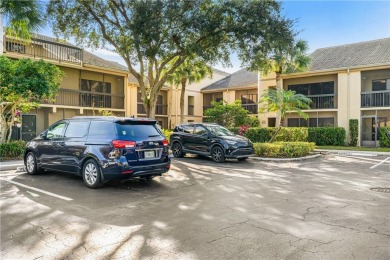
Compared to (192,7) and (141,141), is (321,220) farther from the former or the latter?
(192,7)

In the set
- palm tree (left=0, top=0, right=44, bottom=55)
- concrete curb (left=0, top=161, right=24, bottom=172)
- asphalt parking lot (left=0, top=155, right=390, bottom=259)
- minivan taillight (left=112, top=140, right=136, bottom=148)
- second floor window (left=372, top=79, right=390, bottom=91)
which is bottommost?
asphalt parking lot (left=0, top=155, right=390, bottom=259)

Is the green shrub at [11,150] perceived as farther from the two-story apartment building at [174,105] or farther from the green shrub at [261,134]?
Result: the two-story apartment building at [174,105]

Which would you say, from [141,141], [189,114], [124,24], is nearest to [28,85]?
[124,24]

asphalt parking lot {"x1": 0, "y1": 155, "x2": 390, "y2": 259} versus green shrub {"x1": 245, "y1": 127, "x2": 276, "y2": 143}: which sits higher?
green shrub {"x1": 245, "y1": 127, "x2": 276, "y2": 143}

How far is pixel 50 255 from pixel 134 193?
11.7 feet

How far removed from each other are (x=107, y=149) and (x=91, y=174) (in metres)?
0.86

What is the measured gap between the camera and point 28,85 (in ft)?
41.8

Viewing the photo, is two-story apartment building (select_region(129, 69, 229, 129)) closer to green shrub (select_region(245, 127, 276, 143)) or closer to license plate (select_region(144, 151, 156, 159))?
green shrub (select_region(245, 127, 276, 143))

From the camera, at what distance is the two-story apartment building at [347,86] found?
80.4ft

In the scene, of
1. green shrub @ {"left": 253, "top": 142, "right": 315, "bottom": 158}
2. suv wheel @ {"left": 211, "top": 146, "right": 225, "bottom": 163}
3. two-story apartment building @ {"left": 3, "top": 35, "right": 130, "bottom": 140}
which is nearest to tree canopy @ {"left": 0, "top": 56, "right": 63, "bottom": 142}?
two-story apartment building @ {"left": 3, "top": 35, "right": 130, "bottom": 140}

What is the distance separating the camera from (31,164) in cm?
973

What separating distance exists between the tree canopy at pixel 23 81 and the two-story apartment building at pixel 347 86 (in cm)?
1713

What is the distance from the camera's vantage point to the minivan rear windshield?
25.3 feet

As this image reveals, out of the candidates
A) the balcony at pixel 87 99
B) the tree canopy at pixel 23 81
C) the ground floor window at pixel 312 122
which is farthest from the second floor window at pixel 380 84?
the tree canopy at pixel 23 81
